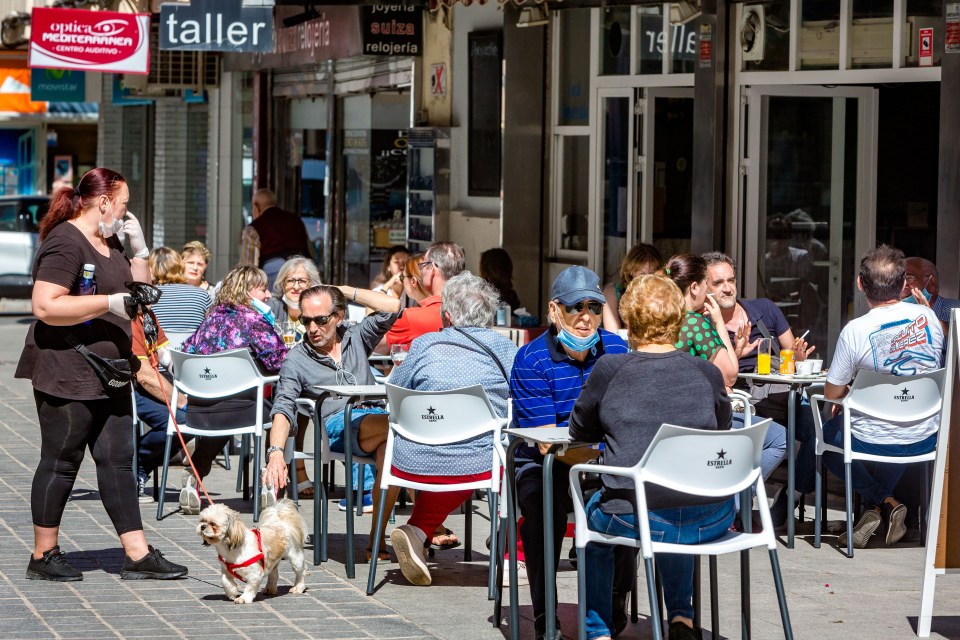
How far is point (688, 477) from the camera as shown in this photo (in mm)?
5180

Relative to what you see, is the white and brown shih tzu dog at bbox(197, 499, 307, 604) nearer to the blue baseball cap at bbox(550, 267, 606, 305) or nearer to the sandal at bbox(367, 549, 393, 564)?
the sandal at bbox(367, 549, 393, 564)

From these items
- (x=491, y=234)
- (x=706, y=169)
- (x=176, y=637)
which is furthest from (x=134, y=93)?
(x=176, y=637)

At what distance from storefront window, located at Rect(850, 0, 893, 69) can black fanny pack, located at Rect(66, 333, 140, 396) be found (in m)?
5.80

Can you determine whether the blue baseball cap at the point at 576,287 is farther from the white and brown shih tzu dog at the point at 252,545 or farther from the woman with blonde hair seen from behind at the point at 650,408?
the white and brown shih tzu dog at the point at 252,545

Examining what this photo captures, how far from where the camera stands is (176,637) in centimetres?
598

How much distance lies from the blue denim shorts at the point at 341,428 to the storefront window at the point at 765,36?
4855mm

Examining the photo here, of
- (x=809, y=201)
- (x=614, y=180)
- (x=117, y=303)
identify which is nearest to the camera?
(x=117, y=303)

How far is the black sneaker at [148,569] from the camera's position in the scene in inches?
274

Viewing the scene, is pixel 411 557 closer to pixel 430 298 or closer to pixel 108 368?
pixel 108 368

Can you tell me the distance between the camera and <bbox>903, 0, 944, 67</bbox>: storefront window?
32.5 feet

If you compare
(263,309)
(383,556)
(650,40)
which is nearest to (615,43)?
(650,40)

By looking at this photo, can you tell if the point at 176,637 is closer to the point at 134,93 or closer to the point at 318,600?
the point at 318,600

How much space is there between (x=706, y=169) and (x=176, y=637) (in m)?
6.44

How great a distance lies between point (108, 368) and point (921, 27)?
5879 millimetres
